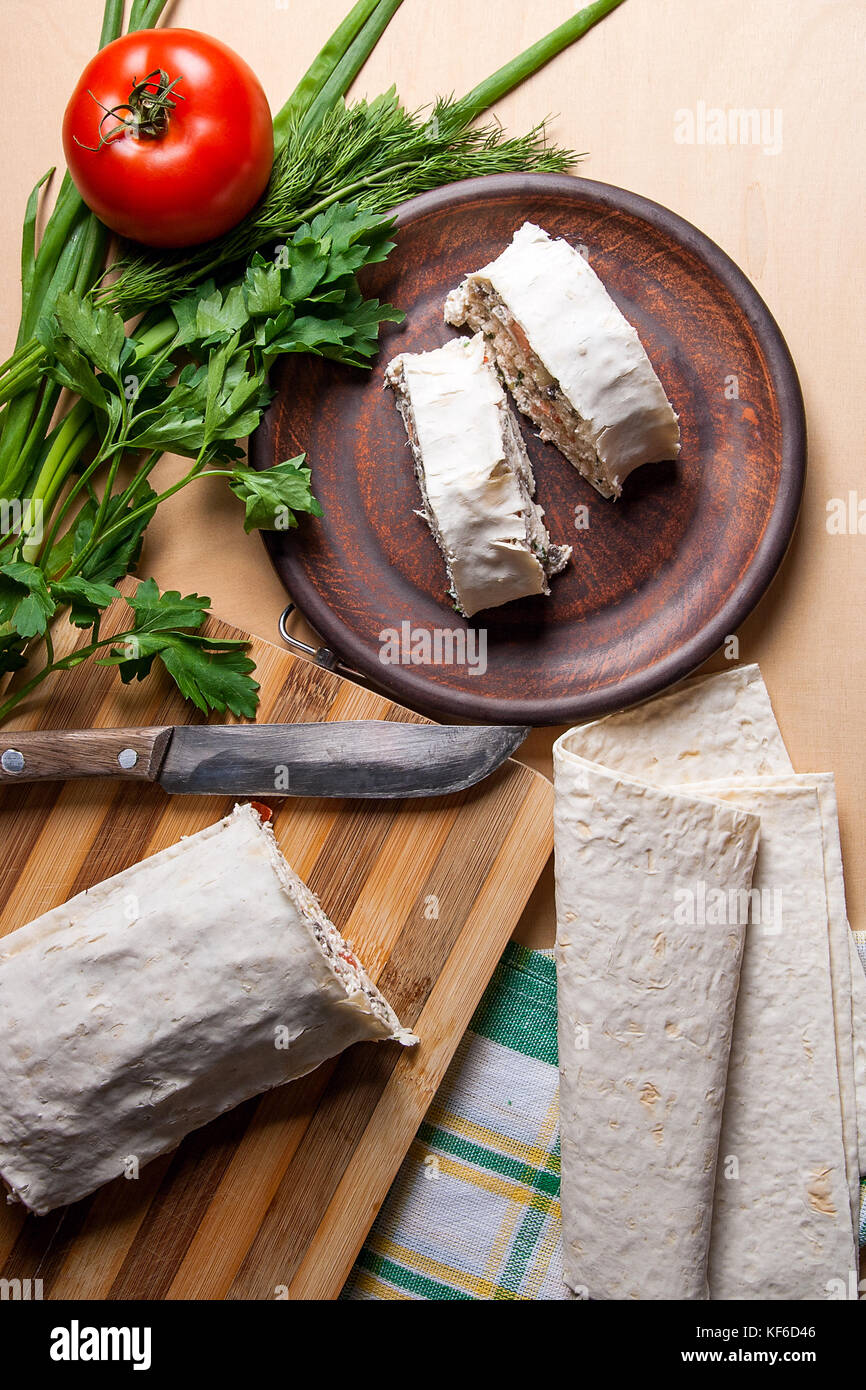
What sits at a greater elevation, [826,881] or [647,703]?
[647,703]

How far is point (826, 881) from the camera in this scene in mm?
3309

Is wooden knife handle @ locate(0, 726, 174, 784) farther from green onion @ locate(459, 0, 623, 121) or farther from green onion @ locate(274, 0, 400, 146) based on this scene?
green onion @ locate(459, 0, 623, 121)

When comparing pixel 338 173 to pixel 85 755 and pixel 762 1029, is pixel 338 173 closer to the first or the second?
pixel 85 755

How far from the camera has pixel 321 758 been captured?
3.27 metres

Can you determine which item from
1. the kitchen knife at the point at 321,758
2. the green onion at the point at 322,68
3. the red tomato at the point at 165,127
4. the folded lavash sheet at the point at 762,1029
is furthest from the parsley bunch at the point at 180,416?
the folded lavash sheet at the point at 762,1029

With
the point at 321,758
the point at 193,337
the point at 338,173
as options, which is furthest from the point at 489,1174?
the point at 338,173

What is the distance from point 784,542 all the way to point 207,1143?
106 inches

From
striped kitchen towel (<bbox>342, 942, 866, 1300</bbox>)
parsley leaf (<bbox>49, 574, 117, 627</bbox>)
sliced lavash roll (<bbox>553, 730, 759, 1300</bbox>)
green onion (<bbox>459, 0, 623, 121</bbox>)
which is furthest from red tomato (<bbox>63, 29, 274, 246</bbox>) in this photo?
striped kitchen towel (<bbox>342, 942, 866, 1300</bbox>)

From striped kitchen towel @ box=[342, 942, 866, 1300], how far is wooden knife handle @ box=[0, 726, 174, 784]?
1332 millimetres

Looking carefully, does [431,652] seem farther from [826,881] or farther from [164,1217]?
[164,1217]

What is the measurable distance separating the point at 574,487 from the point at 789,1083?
204cm

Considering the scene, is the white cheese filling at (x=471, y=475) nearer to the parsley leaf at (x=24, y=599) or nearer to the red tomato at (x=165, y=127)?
the red tomato at (x=165, y=127)

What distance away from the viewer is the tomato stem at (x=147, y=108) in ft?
10.0

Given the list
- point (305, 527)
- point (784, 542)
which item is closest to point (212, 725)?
point (305, 527)
